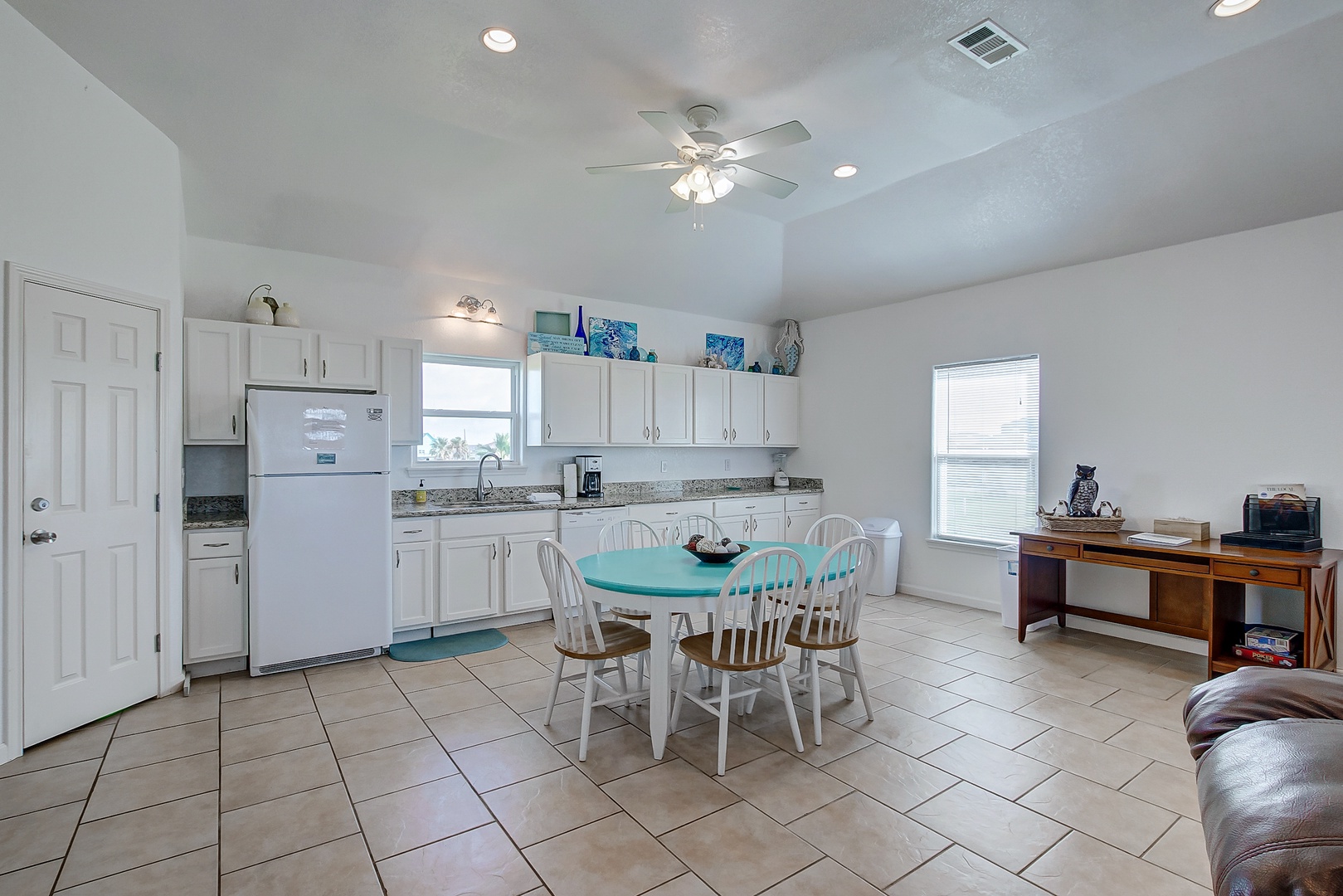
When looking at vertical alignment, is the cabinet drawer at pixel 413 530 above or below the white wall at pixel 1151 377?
below

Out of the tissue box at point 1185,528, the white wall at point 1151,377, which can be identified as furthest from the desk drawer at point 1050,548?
the white wall at point 1151,377

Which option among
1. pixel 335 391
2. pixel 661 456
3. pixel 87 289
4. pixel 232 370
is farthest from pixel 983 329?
pixel 87 289

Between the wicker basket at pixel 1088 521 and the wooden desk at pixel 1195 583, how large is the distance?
0.17 feet

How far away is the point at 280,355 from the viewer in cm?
405

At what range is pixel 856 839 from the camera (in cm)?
222

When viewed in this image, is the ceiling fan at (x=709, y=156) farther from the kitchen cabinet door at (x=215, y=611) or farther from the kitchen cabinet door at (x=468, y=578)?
the kitchen cabinet door at (x=215, y=611)

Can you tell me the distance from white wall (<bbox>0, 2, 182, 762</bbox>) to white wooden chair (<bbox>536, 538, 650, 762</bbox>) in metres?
2.23

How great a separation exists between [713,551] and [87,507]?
2986mm

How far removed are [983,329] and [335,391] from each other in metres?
4.84

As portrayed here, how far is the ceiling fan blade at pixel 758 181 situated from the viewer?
3.21 m

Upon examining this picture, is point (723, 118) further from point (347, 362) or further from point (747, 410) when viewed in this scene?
point (747, 410)

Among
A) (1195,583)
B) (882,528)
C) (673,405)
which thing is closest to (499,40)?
(673,405)

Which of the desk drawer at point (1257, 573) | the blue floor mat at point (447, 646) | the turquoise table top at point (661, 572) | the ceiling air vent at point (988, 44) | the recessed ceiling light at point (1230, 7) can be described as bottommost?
the blue floor mat at point (447, 646)

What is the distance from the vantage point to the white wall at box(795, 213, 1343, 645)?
376 cm
